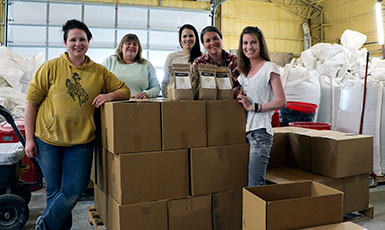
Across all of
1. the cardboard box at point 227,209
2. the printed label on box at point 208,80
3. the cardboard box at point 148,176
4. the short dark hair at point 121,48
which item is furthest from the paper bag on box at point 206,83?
the short dark hair at point 121,48

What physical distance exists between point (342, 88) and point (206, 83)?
9.40 ft

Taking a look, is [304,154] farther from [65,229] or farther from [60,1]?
[60,1]

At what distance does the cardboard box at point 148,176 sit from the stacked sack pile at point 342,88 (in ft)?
8.78

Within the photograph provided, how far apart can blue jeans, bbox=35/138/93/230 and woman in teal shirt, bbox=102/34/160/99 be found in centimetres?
80

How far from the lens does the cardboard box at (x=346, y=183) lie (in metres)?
2.57

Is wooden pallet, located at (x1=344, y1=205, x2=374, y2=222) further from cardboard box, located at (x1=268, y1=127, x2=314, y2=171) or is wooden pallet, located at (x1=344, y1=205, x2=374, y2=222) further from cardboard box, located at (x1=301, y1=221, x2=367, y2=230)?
cardboard box, located at (x1=301, y1=221, x2=367, y2=230)

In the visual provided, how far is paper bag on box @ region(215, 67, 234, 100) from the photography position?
2088 millimetres

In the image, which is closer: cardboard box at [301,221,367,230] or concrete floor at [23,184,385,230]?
cardboard box at [301,221,367,230]

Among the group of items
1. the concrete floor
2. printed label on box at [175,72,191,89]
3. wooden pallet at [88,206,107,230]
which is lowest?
the concrete floor

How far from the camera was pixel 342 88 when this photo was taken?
4246 mm

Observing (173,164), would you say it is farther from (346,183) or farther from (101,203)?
(346,183)

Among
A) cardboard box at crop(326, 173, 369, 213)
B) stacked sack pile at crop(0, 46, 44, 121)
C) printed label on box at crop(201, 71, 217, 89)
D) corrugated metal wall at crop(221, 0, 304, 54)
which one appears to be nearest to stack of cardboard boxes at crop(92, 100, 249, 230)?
printed label on box at crop(201, 71, 217, 89)


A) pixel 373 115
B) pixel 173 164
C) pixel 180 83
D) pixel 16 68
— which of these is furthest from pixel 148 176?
pixel 16 68

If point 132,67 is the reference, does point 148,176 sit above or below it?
below
